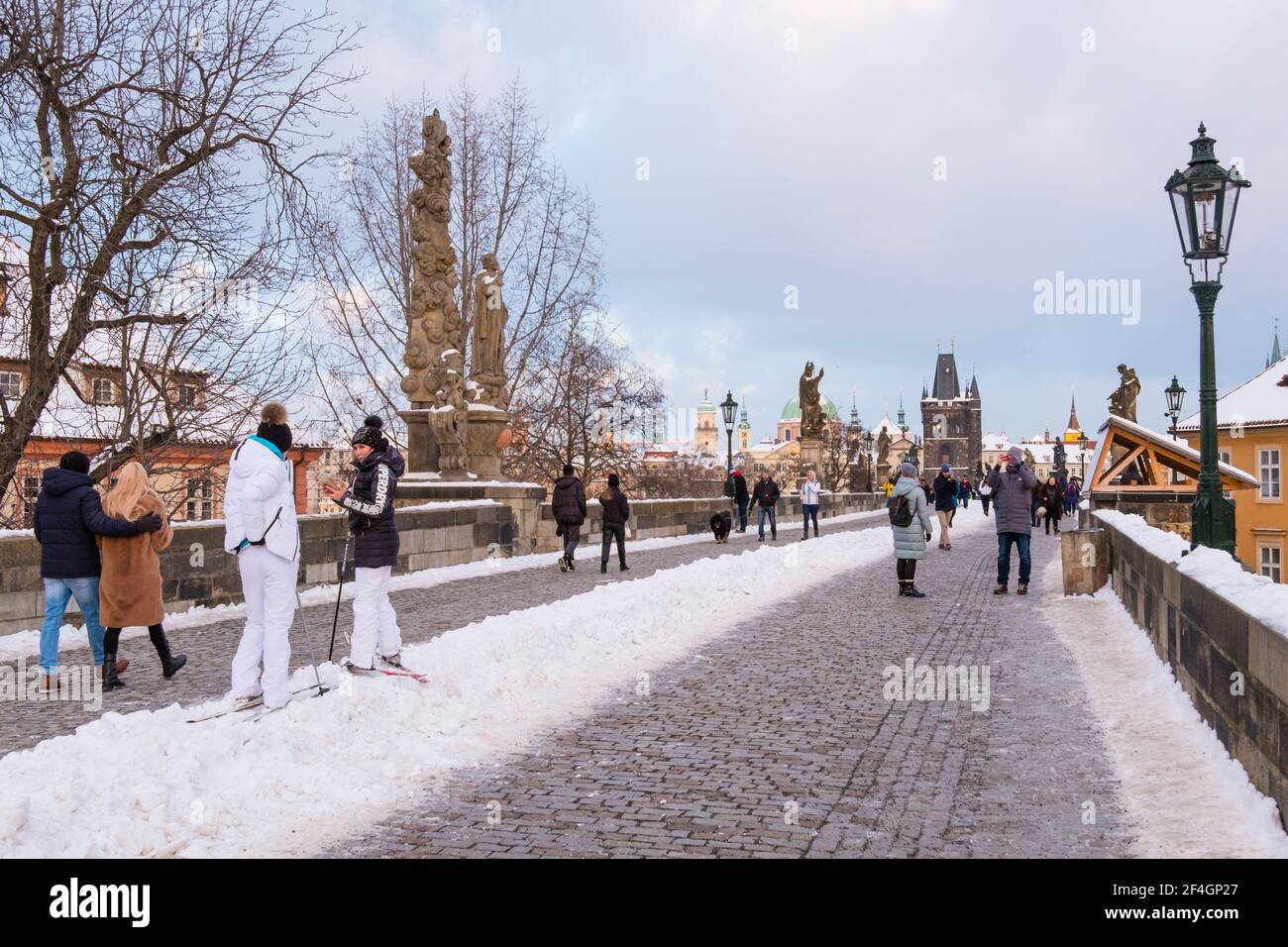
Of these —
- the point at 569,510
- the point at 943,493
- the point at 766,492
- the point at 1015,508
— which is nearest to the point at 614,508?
the point at 569,510

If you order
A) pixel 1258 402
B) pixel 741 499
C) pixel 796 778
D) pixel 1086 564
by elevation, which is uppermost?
pixel 1258 402

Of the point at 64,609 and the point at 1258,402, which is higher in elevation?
the point at 1258,402

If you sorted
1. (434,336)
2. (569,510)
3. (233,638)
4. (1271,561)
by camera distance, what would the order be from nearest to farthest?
(233,638) < (569,510) < (434,336) < (1271,561)

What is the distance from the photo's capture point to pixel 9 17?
12336mm

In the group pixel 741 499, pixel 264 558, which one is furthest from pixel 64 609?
pixel 741 499

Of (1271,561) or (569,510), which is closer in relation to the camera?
(569,510)

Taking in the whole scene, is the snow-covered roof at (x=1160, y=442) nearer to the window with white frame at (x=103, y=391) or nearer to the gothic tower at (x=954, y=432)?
the window with white frame at (x=103, y=391)

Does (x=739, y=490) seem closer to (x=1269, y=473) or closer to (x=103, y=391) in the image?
(x=103, y=391)

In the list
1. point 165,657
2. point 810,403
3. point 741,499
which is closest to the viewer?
point 165,657

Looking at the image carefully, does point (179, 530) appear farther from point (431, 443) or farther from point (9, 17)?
point (431, 443)

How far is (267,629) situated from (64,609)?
2.73 meters

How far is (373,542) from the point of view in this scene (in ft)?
27.2
